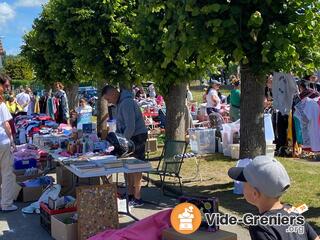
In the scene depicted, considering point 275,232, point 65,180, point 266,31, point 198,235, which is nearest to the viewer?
point 275,232

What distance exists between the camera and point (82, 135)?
26.3 ft

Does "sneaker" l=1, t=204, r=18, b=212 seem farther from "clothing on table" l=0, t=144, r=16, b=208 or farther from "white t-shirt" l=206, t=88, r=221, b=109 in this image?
"white t-shirt" l=206, t=88, r=221, b=109

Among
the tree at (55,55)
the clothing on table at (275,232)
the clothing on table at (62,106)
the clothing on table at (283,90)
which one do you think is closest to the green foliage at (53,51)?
the tree at (55,55)

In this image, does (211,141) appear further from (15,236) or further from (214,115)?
(15,236)

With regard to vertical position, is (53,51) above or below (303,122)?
above

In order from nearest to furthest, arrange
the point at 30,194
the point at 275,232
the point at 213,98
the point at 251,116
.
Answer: the point at 275,232
the point at 251,116
the point at 30,194
the point at 213,98

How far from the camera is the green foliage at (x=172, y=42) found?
6574mm

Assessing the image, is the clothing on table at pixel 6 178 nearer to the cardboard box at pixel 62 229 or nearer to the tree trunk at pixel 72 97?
the cardboard box at pixel 62 229

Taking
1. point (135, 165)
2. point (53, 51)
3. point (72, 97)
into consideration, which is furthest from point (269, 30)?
point (72, 97)

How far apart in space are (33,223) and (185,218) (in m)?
3.64

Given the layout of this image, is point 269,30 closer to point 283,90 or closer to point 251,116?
point 251,116

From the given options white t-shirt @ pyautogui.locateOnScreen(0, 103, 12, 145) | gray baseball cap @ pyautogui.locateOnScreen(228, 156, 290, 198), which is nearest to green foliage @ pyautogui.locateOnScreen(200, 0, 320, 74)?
white t-shirt @ pyautogui.locateOnScreen(0, 103, 12, 145)

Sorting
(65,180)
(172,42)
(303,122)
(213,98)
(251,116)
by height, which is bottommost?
(65,180)

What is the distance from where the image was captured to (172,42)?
6.77 m
